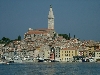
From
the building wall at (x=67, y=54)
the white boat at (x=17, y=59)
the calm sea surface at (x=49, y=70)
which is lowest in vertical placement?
the calm sea surface at (x=49, y=70)

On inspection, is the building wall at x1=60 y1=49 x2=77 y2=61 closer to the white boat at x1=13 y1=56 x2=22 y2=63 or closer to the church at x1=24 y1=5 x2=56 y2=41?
the white boat at x1=13 y1=56 x2=22 y2=63

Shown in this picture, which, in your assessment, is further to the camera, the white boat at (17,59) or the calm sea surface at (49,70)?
the white boat at (17,59)

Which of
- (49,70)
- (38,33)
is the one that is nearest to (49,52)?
(38,33)

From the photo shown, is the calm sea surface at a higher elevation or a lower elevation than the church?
lower

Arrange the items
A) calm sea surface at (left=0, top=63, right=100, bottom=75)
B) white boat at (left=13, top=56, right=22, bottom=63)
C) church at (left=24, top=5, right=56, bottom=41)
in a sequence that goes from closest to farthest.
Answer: calm sea surface at (left=0, top=63, right=100, bottom=75), white boat at (left=13, top=56, right=22, bottom=63), church at (left=24, top=5, right=56, bottom=41)

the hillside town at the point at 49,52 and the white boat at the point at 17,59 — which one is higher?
the hillside town at the point at 49,52

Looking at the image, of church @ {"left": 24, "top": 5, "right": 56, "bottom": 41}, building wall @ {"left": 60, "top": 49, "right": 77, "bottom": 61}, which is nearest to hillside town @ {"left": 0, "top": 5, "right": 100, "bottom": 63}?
building wall @ {"left": 60, "top": 49, "right": 77, "bottom": 61}

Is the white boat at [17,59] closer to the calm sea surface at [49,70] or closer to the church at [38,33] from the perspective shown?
the church at [38,33]

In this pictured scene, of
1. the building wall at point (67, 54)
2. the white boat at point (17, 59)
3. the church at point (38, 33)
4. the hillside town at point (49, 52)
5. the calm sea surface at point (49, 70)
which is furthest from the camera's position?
the church at point (38, 33)

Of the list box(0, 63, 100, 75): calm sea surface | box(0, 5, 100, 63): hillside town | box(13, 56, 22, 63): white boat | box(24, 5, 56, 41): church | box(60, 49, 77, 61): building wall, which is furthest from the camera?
box(24, 5, 56, 41): church

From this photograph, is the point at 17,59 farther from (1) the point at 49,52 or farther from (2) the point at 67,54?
(2) the point at 67,54

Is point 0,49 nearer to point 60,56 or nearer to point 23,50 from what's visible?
point 23,50

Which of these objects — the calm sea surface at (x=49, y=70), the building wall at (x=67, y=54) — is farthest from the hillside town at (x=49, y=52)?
the calm sea surface at (x=49, y=70)

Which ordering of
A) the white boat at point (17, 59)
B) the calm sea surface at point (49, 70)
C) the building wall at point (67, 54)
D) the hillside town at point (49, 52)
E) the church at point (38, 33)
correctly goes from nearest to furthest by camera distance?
the calm sea surface at point (49, 70)
the white boat at point (17, 59)
the hillside town at point (49, 52)
the building wall at point (67, 54)
the church at point (38, 33)
